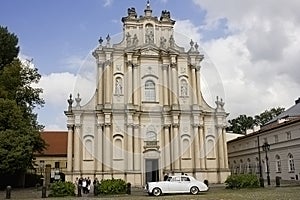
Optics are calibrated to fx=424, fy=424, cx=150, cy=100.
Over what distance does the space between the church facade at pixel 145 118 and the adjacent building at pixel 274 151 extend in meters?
7.59

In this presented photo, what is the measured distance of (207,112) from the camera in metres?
51.2

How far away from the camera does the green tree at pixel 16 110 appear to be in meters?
39.8

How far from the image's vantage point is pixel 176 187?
3150 cm

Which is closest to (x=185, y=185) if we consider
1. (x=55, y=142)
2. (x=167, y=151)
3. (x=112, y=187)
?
(x=112, y=187)

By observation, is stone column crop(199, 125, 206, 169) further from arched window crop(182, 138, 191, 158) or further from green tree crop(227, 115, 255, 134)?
green tree crop(227, 115, 255, 134)

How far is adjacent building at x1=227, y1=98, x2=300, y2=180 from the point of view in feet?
161

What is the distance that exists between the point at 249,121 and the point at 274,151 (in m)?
41.5

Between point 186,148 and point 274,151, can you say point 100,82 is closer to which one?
point 186,148

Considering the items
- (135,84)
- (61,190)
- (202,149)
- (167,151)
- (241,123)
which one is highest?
(241,123)

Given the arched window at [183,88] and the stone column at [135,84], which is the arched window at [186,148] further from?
the stone column at [135,84]

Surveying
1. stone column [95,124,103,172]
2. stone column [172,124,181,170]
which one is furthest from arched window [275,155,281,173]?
stone column [95,124,103,172]

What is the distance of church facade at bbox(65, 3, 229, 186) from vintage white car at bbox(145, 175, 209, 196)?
1586cm

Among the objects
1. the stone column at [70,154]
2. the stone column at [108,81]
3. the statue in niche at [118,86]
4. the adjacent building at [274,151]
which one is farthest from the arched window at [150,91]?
the adjacent building at [274,151]

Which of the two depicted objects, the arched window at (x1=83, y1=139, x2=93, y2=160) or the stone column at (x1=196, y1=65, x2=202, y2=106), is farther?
the stone column at (x1=196, y1=65, x2=202, y2=106)
